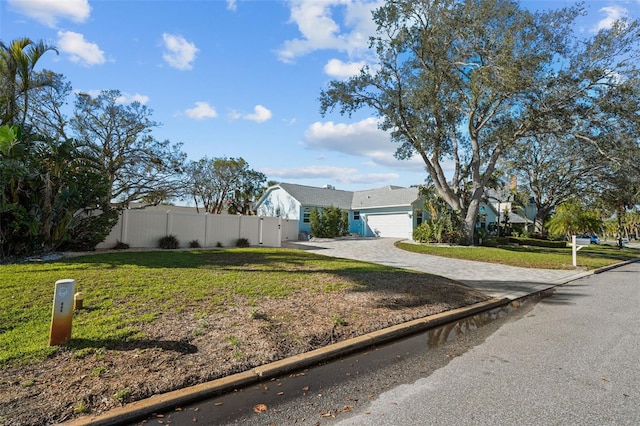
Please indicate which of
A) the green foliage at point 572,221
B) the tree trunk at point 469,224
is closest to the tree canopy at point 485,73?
the tree trunk at point 469,224

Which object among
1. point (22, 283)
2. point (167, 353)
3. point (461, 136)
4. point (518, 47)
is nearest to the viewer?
point (167, 353)

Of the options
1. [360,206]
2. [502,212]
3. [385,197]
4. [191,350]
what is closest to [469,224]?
[385,197]

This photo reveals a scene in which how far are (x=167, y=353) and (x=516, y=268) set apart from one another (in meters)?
13.3

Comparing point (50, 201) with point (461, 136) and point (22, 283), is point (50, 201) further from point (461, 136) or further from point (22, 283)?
point (461, 136)

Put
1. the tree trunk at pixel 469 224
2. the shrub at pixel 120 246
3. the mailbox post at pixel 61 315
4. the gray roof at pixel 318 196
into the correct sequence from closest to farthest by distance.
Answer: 1. the mailbox post at pixel 61 315
2. the shrub at pixel 120 246
3. the tree trunk at pixel 469 224
4. the gray roof at pixel 318 196

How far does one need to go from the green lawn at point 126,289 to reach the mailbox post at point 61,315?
11 cm

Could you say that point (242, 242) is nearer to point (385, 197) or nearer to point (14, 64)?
point (14, 64)

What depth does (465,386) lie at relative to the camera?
363cm

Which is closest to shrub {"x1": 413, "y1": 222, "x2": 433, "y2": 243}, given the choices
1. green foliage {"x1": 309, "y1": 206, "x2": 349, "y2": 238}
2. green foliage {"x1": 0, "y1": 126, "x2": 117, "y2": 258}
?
green foliage {"x1": 309, "y1": 206, "x2": 349, "y2": 238}

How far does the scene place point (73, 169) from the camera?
10961 mm

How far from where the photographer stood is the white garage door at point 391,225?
27.7m

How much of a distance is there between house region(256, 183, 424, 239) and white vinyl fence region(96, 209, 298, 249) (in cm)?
710

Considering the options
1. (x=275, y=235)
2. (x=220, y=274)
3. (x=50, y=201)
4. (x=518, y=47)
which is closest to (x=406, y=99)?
(x=518, y=47)

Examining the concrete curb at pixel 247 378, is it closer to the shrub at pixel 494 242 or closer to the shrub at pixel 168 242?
the shrub at pixel 168 242
